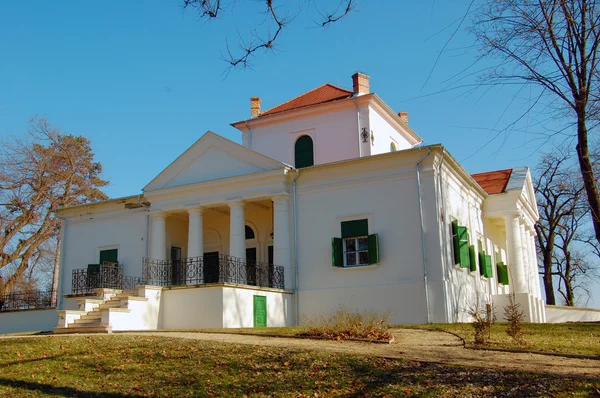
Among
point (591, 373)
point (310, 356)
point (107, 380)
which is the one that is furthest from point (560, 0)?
point (107, 380)

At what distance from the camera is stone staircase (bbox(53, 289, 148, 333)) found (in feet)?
67.1

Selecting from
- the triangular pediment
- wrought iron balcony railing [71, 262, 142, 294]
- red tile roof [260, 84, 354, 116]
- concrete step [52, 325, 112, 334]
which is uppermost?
red tile roof [260, 84, 354, 116]

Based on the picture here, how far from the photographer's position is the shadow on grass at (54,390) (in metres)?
10.9

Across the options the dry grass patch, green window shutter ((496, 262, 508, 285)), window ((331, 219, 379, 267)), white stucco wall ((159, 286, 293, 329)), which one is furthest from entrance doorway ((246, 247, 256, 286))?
green window shutter ((496, 262, 508, 285))

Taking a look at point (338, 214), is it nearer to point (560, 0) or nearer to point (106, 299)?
point (106, 299)

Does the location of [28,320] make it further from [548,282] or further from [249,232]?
[548,282]

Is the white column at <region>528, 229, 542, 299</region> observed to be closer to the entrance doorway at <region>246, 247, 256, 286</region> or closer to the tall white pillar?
the entrance doorway at <region>246, 247, 256, 286</region>

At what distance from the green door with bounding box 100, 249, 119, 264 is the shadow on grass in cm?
1597

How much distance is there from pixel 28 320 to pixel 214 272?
8.50 metres

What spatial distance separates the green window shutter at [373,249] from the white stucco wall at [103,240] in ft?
33.5

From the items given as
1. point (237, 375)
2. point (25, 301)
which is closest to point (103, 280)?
point (25, 301)

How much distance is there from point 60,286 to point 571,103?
2457cm

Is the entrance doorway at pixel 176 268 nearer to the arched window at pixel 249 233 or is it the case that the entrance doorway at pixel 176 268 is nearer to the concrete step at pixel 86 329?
the arched window at pixel 249 233

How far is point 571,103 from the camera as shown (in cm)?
1087
